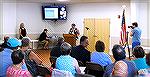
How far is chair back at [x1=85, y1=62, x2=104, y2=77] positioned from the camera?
4148 mm

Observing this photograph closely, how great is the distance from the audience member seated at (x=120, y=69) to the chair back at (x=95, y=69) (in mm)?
783

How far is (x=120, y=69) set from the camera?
3.32m

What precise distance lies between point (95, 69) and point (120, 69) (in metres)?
0.93

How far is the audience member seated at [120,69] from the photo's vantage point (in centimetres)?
331

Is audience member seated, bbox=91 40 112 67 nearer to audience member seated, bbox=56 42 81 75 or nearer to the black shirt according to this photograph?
audience member seated, bbox=56 42 81 75

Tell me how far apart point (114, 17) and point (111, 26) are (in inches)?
16.6

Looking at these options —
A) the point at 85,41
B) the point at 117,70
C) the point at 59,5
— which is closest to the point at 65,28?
the point at 59,5

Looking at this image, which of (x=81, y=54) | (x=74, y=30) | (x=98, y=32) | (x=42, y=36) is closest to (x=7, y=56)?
(x=81, y=54)

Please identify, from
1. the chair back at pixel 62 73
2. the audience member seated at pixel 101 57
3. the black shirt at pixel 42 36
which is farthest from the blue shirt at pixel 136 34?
the chair back at pixel 62 73

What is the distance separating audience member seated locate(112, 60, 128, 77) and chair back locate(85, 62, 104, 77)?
0.78 m

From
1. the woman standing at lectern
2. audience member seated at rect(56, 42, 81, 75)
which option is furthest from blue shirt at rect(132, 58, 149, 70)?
the woman standing at lectern

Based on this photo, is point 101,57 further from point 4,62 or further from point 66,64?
point 4,62

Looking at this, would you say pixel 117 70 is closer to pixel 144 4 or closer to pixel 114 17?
pixel 144 4

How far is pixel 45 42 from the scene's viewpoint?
43.1 feet
